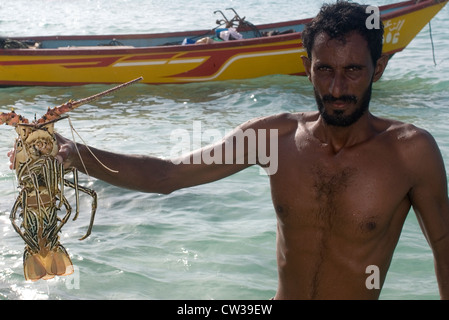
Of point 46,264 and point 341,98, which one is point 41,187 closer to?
point 46,264

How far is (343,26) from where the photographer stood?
7.99ft

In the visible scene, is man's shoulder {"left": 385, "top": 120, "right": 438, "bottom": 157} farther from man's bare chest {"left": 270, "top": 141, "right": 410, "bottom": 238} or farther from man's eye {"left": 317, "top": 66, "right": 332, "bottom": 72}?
man's eye {"left": 317, "top": 66, "right": 332, "bottom": 72}

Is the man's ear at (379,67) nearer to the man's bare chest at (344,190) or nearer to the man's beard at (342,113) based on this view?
the man's beard at (342,113)

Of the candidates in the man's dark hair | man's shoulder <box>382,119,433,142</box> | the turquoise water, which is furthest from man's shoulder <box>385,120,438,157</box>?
the turquoise water

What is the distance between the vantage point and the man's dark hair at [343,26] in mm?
2430

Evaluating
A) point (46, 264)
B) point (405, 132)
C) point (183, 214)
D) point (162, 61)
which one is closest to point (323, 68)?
point (405, 132)

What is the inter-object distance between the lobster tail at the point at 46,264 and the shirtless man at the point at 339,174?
315mm

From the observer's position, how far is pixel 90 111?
32.6ft

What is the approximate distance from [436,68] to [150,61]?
5.16m

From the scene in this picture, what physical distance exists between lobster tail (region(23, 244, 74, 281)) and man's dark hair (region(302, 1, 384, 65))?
43.5 inches

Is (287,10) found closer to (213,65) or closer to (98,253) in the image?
(213,65)

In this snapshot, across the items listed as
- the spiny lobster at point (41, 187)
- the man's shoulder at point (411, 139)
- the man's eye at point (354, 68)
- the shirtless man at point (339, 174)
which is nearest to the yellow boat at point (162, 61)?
the shirtless man at point (339, 174)

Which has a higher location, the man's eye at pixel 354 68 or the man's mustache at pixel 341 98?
the man's eye at pixel 354 68

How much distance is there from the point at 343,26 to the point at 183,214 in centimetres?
367
